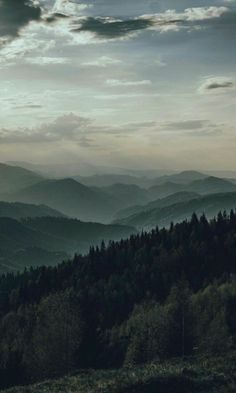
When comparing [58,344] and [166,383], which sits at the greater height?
[58,344]

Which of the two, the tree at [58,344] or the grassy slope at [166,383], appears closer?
the grassy slope at [166,383]

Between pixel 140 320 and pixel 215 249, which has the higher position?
pixel 215 249

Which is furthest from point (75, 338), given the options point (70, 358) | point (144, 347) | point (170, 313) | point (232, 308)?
point (232, 308)

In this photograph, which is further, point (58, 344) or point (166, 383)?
point (58, 344)

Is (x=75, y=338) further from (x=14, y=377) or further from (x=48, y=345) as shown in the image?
(x=14, y=377)

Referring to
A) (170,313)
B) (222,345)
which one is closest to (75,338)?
(170,313)

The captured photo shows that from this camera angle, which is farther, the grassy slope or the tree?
the tree

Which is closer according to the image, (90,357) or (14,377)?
(14,377)

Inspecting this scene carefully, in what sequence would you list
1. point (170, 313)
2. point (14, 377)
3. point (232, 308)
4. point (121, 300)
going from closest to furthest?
point (14, 377)
point (170, 313)
point (232, 308)
point (121, 300)

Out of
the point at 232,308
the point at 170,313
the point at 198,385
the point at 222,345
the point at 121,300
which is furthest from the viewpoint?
the point at 121,300

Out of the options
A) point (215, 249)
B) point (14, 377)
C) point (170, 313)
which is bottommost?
point (14, 377)
